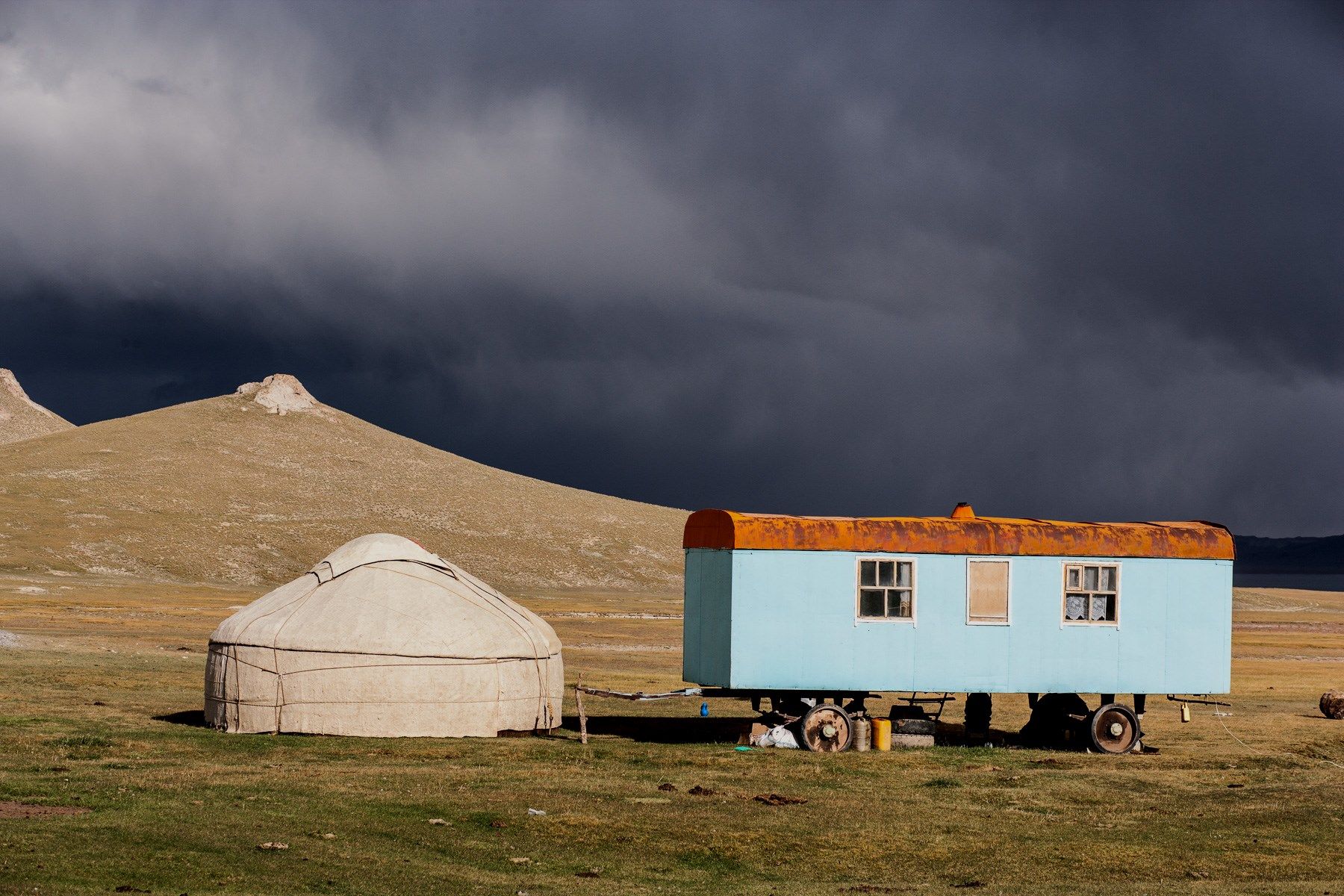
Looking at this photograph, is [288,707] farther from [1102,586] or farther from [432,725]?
[1102,586]

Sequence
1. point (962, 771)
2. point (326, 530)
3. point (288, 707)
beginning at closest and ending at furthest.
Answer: point (962, 771), point (288, 707), point (326, 530)

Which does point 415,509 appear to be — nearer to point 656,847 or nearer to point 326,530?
point 326,530

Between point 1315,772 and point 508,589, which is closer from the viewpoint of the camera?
point 1315,772

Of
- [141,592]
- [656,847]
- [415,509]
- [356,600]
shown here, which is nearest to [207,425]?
[415,509]

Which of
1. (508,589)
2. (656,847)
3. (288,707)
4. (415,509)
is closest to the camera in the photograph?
(656,847)

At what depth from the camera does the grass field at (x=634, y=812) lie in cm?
1408

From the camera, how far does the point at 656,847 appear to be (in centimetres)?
1572

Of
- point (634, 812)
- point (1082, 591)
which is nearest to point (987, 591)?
point (1082, 591)

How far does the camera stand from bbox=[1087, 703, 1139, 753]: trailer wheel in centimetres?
2473

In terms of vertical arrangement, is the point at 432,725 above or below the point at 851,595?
below

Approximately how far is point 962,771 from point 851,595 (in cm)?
343

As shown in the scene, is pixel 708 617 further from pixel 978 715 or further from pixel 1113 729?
pixel 1113 729

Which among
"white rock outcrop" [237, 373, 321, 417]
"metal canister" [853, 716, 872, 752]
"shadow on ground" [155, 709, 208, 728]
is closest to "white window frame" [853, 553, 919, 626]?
"metal canister" [853, 716, 872, 752]

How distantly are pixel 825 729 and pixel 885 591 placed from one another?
2.46 metres
